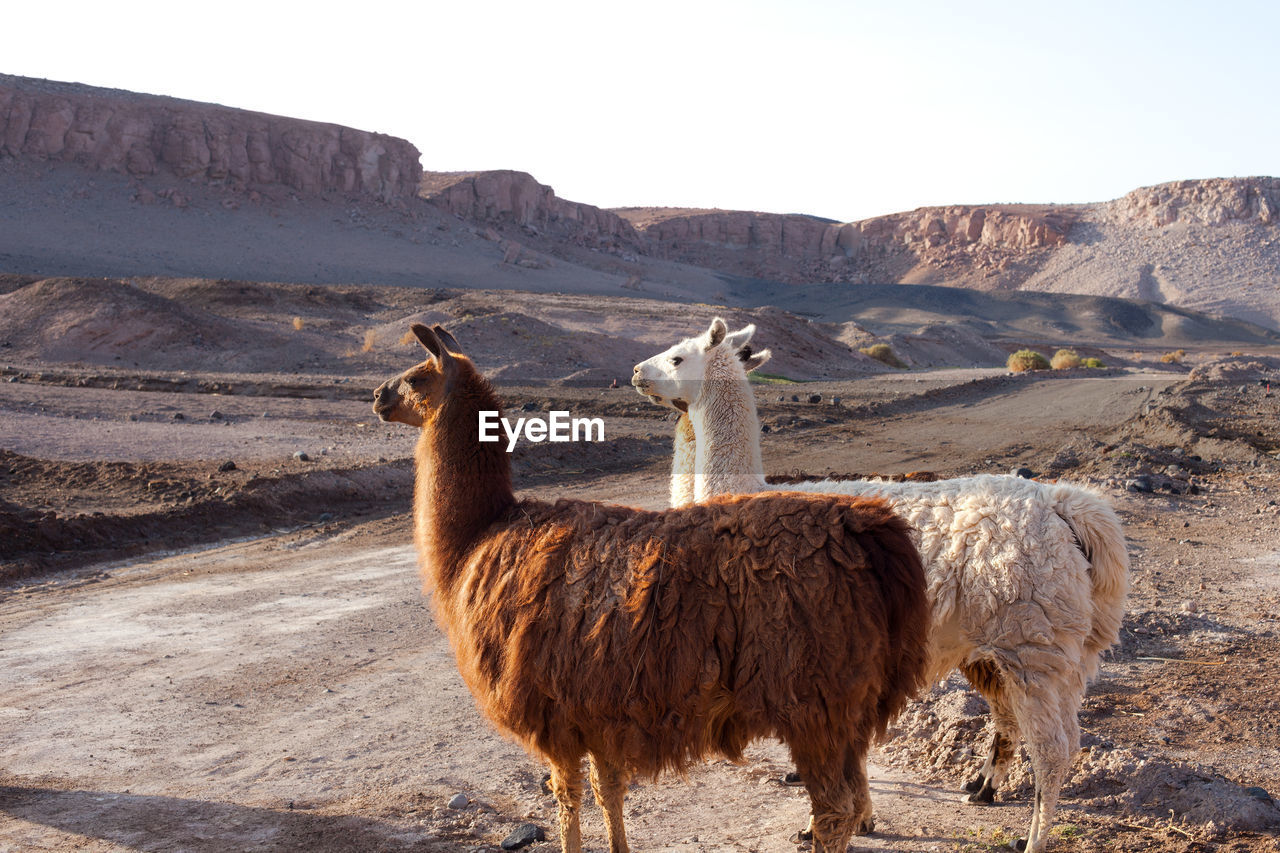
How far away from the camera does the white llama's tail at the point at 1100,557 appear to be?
15.8 feet

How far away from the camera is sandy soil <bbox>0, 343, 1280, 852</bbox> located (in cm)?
495

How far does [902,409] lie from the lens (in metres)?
25.8

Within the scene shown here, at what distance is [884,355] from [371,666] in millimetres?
43947

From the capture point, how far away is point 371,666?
7.49 meters

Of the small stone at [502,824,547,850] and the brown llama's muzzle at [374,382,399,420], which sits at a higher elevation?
the brown llama's muzzle at [374,382,399,420]

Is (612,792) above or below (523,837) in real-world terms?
above

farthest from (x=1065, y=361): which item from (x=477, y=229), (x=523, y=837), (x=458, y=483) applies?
(x=477, y=229)

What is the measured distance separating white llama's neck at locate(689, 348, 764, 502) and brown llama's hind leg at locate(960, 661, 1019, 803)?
201 cm

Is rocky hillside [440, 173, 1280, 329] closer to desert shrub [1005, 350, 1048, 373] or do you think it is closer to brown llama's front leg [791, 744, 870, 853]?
desert shrub [1005, 350, 1048, 373]

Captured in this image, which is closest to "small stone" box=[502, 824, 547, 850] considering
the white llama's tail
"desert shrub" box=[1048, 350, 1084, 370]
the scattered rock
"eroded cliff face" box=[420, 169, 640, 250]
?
the white llama's tail

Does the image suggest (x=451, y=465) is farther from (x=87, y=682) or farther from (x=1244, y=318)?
(x=1244, y=318)

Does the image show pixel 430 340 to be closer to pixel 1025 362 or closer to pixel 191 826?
pixel 191 826

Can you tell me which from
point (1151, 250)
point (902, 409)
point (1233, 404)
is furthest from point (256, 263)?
point (1151, 250)

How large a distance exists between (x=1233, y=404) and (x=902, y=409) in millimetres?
8490
